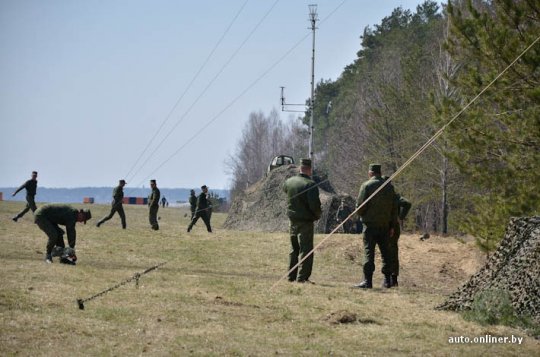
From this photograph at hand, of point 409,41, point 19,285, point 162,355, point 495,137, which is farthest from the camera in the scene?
point 409,41

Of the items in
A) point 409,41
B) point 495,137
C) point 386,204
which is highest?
point 409,41

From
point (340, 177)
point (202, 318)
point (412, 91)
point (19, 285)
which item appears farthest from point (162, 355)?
point (340, 177)

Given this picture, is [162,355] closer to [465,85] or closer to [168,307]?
[168,307]

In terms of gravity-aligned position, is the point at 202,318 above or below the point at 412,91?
below

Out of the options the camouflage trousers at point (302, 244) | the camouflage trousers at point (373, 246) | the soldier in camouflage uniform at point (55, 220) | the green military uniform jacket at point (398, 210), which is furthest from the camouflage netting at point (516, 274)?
the soldier in camouflage uniform at point (55, 220)

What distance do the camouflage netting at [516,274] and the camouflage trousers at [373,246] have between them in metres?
2.86

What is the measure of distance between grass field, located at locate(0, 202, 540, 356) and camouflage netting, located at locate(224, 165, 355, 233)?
Answer: 566 inches

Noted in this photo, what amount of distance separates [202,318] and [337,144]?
192 ft

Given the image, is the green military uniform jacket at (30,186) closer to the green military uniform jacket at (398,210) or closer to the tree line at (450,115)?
the tree line at (450,115)

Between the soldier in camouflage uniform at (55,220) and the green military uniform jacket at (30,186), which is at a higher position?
the green military uniform jacket at (30,186)

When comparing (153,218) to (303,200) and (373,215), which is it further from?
(373,215)

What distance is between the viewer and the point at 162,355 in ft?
32.2
